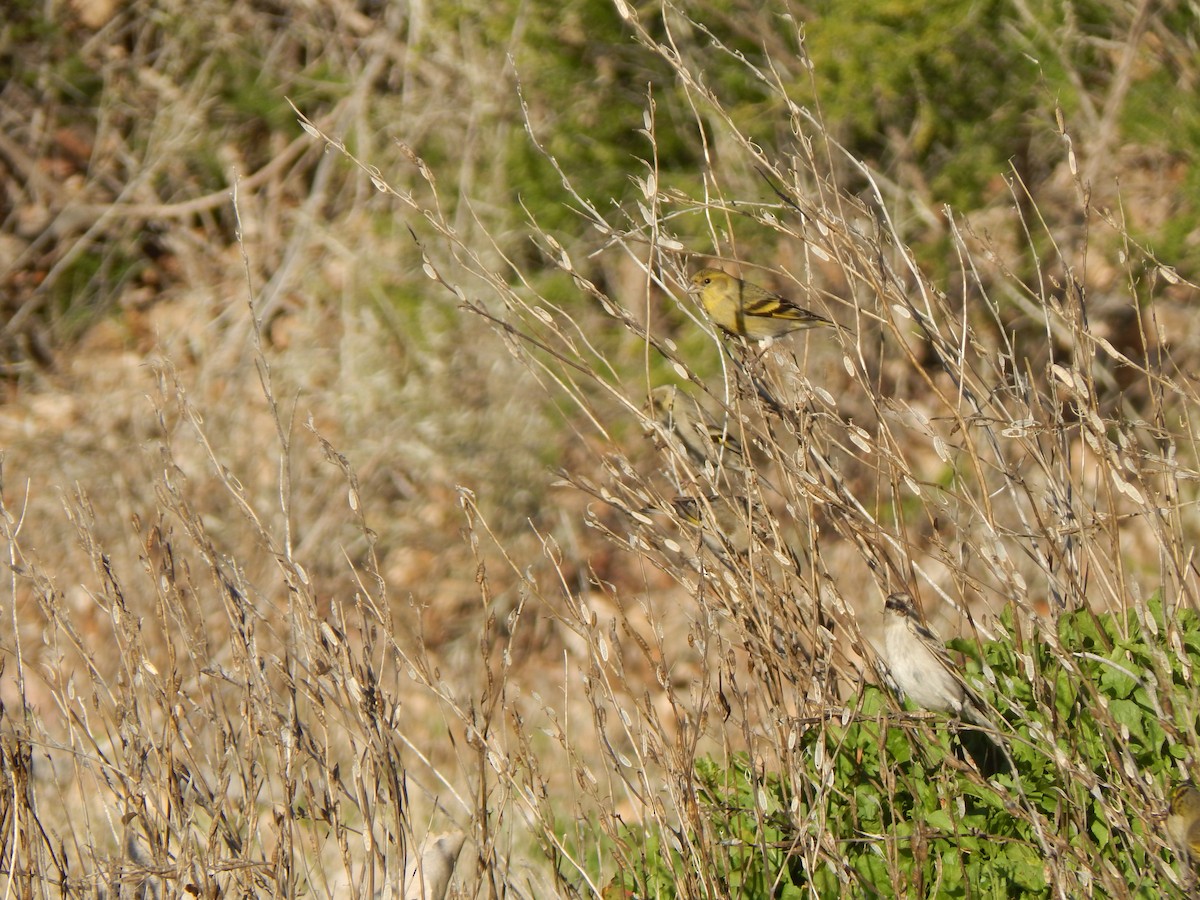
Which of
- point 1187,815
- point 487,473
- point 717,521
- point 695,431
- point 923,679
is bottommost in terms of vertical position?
point 487,473

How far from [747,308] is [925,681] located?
169 cm

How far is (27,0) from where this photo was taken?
1044 cm

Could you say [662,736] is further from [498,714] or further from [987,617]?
[498,714]

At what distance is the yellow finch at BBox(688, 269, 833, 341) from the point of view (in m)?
4.29

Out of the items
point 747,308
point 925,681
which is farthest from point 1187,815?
point 747,308

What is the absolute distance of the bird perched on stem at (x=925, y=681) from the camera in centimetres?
282

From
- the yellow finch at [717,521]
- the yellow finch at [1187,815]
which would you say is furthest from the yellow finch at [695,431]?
the yellow finch at [1187,815]

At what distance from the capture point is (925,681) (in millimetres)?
3008

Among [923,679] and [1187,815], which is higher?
[923,679]

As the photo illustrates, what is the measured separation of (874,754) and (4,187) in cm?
946

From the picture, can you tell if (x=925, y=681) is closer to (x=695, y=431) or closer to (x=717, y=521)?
(x=717, y=521)

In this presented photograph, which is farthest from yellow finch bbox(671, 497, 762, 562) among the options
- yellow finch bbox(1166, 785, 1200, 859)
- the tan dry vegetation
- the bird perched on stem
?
yellow finch bbox(1166, 785, 1200, 859)

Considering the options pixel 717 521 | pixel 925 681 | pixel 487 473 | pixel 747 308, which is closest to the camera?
pixel 717 521

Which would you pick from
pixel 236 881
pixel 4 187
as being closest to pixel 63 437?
pixel 4 187
